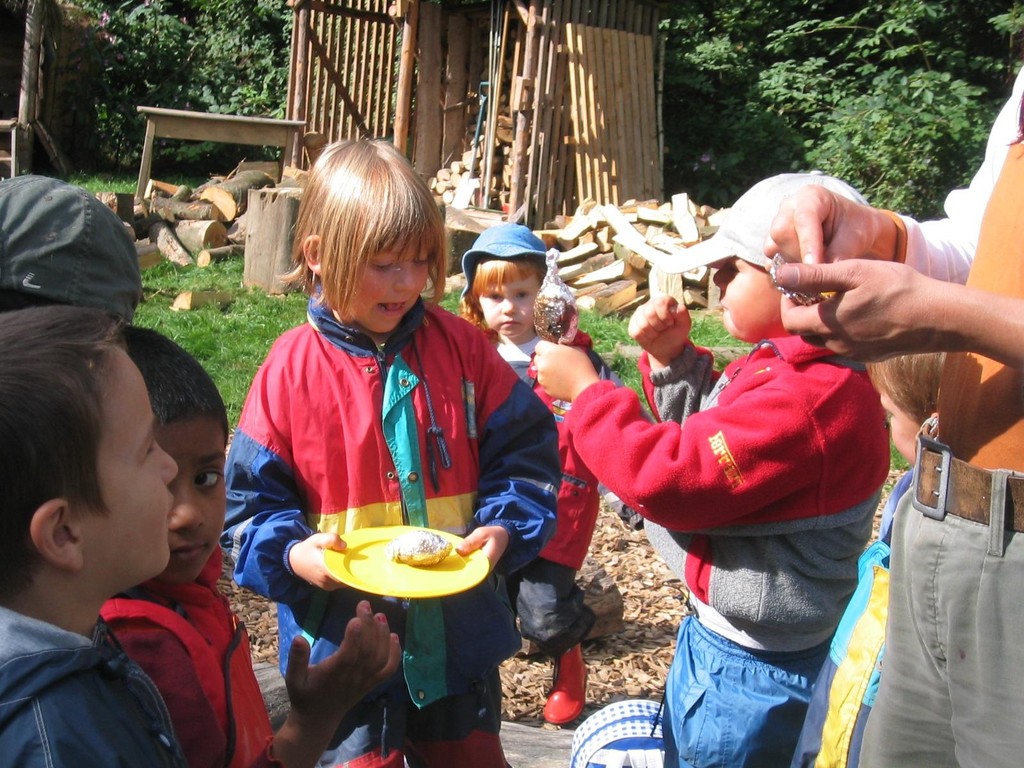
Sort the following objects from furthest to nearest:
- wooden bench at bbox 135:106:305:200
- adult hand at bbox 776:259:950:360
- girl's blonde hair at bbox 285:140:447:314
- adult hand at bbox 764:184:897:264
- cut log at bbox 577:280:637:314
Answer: wooden bench at bbox 135:106:305:200 → cut log at bbox 577:280:637:314 → girl's blonde hair at bbox 285:140:447:314 → adult hand at bbox 764:184:897:264 → adult hand at bbox 776:259:950:360

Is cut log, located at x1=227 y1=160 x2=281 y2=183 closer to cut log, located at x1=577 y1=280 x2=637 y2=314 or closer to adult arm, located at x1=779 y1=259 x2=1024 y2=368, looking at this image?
cut log, located at x1=577 y1=280 x2=637 y2=314

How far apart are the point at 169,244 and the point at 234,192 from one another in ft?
5.18

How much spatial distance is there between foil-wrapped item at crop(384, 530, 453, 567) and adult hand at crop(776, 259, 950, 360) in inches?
38.8

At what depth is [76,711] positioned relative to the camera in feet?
3.84

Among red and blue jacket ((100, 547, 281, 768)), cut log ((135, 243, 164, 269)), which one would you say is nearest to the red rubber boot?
red and blue jacket ((100, 547, 281, 768))

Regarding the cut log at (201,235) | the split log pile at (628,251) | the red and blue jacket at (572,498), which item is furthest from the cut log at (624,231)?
the red and blue jacket at (572,498)

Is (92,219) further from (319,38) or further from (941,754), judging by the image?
(319,38)

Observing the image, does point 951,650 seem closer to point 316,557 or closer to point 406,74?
point 316,557

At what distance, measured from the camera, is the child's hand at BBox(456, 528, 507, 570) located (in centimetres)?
233

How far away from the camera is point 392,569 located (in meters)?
2.15

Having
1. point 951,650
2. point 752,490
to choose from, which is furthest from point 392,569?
point 951,650

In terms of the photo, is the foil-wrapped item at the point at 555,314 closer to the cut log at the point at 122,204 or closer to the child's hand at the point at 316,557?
the child's hand at the point at 316,557

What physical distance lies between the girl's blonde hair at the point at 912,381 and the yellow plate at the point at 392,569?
3.18ft

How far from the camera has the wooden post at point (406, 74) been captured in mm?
13234
